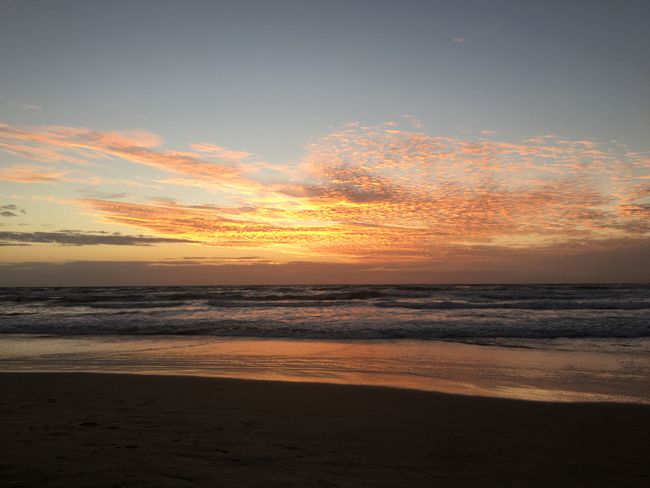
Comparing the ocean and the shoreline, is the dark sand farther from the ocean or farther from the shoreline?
the ocean

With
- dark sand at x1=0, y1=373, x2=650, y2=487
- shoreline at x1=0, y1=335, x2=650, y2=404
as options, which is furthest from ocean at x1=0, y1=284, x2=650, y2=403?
dark sand at x1=0, y1=373, x2=650, y2=487

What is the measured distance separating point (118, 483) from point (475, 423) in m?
4.30

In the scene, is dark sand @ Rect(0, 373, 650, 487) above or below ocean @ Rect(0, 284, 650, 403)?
above

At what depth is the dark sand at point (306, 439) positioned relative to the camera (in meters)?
4.08

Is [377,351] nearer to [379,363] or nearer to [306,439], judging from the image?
[379,363]

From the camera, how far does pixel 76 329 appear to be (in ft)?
63.9

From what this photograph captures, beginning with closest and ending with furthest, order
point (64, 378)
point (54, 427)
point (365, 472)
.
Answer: point (365, 472), point (54, 427), point (64, 378)

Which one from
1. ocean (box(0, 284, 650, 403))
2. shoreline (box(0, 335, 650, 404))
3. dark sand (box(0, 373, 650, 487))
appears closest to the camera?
dark sand (box(0, 373, 650, 487))

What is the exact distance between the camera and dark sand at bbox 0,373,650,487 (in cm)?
408

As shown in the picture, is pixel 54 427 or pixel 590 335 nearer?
pixel 54 427

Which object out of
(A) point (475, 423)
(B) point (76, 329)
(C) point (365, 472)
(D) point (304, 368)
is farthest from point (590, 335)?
(B) point (76, 329)

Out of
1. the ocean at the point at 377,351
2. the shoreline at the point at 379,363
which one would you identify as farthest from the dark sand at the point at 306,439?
the ocean at the point at 377,351

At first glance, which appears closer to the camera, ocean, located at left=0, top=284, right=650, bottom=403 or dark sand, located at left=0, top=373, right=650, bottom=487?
dark sand, located at left=0, top=373, right=650, bottom=487

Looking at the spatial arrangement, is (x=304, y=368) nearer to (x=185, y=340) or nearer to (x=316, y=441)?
(x=316, y=441)
